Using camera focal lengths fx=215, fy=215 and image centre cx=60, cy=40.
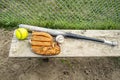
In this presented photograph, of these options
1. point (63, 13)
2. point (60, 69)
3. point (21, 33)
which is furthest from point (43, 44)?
point (63, 13)

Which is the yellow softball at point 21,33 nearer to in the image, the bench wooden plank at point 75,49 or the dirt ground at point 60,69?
the bench wooden plank at point 75,49

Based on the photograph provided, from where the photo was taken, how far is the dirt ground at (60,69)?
2617 mm

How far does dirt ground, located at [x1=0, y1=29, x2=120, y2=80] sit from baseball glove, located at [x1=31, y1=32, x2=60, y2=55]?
20.6 inches

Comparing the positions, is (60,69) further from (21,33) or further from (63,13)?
(63,13)

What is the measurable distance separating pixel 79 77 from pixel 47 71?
1.32ft

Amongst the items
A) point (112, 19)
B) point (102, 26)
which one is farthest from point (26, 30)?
point (112, 19)

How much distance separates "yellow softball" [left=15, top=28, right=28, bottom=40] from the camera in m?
2.27

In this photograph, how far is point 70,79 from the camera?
262cm

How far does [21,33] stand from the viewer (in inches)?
89.2

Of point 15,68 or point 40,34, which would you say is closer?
point 40,34

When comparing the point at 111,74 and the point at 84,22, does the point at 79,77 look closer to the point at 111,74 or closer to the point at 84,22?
the point at 111,74

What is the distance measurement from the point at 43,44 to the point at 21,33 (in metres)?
0.27

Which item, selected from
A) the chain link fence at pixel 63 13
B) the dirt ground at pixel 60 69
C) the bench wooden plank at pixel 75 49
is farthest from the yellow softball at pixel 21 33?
the chain link fence at pixel 63 13

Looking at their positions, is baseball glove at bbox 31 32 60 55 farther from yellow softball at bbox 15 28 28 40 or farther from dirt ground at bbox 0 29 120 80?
dirt ground at bbox 0 29 120 80
